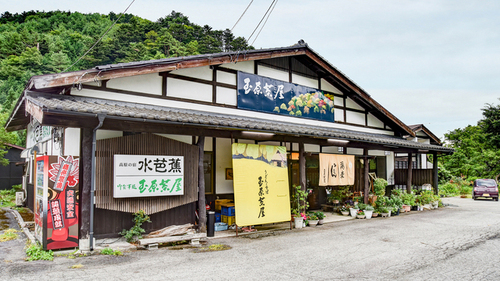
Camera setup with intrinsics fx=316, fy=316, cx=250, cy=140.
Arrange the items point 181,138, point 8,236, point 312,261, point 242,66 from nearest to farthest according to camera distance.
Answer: point 312,261 → point 8,236 → point 181,138 → point 242,66

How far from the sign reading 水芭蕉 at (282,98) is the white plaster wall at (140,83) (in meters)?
2.90

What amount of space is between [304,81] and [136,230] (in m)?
8.69

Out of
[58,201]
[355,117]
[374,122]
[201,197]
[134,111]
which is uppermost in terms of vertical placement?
[355,117]

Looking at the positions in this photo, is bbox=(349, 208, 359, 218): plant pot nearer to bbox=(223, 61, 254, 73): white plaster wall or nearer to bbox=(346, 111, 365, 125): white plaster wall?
bbox=(346, 111, 365, 125): white plaster wall

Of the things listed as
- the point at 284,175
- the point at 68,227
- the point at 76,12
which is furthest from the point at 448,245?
the point at 76,12

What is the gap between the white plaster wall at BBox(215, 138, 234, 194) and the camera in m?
10.1

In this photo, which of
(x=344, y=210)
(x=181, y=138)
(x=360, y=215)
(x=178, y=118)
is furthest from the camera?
(x=344, y=210)

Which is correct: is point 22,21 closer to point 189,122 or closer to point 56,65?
point 56,65

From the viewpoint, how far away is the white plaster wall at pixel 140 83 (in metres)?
8.21

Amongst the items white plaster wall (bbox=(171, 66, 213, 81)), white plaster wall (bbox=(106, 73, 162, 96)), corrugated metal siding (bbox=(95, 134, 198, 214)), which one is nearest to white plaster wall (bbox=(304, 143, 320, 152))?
white plaster wall (bbox=(171, 66, 213, 81))

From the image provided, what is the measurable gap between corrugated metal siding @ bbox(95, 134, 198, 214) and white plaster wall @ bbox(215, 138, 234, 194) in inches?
62.7

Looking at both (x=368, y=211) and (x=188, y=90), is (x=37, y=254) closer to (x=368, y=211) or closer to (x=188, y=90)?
(x=188, y=90)

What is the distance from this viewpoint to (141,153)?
7680mm

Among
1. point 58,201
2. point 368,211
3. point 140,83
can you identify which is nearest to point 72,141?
point 58,201
